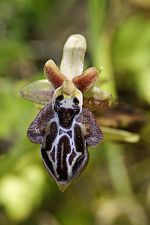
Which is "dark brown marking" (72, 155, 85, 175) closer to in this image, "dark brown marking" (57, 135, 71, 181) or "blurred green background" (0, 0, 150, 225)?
"dark brown marking" (57, 135, 71, 181)

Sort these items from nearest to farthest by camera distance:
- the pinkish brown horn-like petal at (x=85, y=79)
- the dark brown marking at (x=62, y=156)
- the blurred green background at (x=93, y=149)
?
1. the dark brown marking at (x=62, y=156)
2. the pinkish brown horn-like petal at (x=85, y=79)
3. the blurred green background at (x=93, y=149)

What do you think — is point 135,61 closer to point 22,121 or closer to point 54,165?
point 22,121

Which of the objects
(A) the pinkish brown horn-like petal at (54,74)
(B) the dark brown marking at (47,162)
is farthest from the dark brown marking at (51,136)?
(A) the pinkish brown horn-like petal at (54,74)

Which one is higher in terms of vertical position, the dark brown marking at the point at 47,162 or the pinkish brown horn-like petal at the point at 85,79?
the pinkish brown horn-like petal at the point at 85,79

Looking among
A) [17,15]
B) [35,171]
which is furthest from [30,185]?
[17,15]

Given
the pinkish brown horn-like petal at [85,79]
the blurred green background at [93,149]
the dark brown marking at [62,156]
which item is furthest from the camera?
the blurred green background at [93,149]

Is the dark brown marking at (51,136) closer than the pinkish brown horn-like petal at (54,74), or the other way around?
the dark brown marking at (51,136)

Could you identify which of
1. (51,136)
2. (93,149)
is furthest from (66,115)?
(93,149)

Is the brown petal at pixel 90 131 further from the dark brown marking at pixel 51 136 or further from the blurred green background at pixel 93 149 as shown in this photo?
the blurred green background at pixel 93 149
